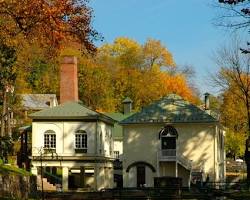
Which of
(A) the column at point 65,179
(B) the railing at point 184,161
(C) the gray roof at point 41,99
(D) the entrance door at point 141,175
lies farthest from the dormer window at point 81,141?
(C) the gray roof at point 41,99

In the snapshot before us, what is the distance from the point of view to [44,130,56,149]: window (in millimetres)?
51406

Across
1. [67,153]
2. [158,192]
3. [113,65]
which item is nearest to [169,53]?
[113,65]

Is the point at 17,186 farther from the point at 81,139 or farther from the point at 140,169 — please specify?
the point at 140,169

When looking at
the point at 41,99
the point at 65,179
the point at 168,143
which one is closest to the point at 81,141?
the point at 65,179

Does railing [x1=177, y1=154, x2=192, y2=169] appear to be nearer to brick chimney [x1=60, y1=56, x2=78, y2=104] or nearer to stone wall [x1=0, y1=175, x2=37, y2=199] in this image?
brick chimney [x1=60, y1=56, x2=78, y2=104]

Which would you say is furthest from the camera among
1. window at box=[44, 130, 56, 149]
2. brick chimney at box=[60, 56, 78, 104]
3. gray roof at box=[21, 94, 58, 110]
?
gray roof at box=[21, 94, 58, 110]

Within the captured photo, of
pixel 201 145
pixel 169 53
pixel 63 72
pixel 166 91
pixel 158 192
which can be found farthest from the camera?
pixel 169 53

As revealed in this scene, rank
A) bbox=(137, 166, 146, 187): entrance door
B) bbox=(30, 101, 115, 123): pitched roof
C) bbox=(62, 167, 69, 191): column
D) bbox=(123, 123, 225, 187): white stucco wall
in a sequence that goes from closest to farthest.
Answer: bbox=(62, 167, 69, 191): column < bbox=(123, 123, 225, 187): white stucco wall < bbox=(137, 166, 146, 187): entrance door < bbox=(30, 101, 115, 123): pitched roof

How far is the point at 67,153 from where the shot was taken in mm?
51031

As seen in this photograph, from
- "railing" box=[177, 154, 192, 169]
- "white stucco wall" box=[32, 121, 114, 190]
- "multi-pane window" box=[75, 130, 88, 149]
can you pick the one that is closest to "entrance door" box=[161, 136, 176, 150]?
"railing" box=[177, 154, 192, 169]

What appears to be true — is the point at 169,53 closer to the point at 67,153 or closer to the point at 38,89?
the point at 38,89

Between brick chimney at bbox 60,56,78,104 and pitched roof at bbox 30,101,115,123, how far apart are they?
3.64m

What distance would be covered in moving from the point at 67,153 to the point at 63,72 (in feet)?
29.5

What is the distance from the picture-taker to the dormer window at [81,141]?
51.3 meters
